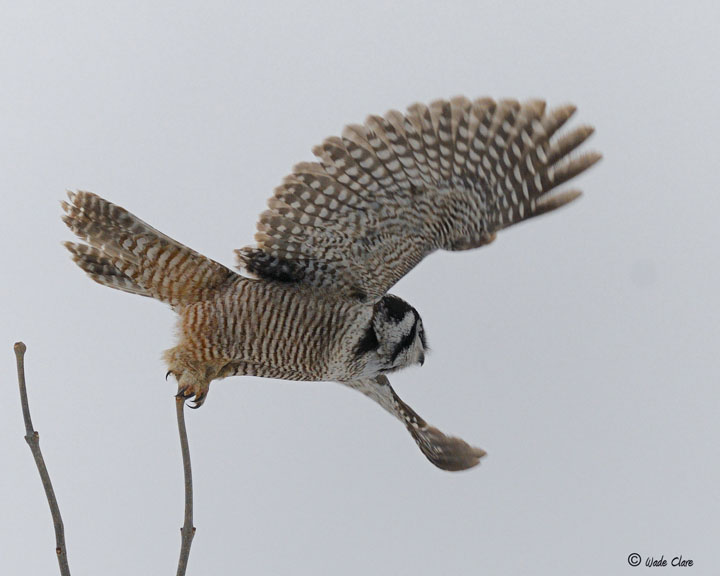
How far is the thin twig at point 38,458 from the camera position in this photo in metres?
2.08

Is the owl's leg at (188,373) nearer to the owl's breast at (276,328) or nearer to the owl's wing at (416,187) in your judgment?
the owl's breast at (276,328)

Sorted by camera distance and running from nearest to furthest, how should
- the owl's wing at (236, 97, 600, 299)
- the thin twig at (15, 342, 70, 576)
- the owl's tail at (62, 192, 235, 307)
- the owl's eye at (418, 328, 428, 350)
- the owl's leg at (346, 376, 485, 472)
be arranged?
the thin twig at (15, 342, 70, 576), the owl's wing at (236, 97, 600, 299), the owl's tail at (62, 192, 235, 307), the owl's eye at (418, 328, 428, 350), the owl's leg at (346, 376, 485, 472)

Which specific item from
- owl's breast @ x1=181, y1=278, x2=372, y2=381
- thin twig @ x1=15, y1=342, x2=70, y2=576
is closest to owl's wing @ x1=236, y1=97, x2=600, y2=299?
owl's breast @ x1=181, y1=278, x2=372, y2=381

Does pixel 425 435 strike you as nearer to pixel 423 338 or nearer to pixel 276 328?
pixel 423 338

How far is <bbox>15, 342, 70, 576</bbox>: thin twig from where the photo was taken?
81.9 inches

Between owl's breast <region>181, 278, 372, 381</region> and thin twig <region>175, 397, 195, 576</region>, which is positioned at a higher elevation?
owl's breast <region>181, 278, 372, 381</region>

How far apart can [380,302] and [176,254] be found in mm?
788

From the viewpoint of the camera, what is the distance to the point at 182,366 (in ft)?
9.50

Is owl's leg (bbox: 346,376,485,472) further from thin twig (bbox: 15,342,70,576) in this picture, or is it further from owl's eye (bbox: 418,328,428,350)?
thin twig (bbox: 15,342,70,576)

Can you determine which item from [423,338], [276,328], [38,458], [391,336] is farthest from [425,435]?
[38,458]

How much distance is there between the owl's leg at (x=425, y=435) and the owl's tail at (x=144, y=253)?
33.6 inches

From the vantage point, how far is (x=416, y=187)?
8.58 feet

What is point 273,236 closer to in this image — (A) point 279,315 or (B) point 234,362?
(A) point 279,315

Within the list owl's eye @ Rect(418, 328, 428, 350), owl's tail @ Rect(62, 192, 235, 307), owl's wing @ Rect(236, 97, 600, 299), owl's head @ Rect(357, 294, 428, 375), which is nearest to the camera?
owl's wing @ Rect(236, 97, 600, 299)
